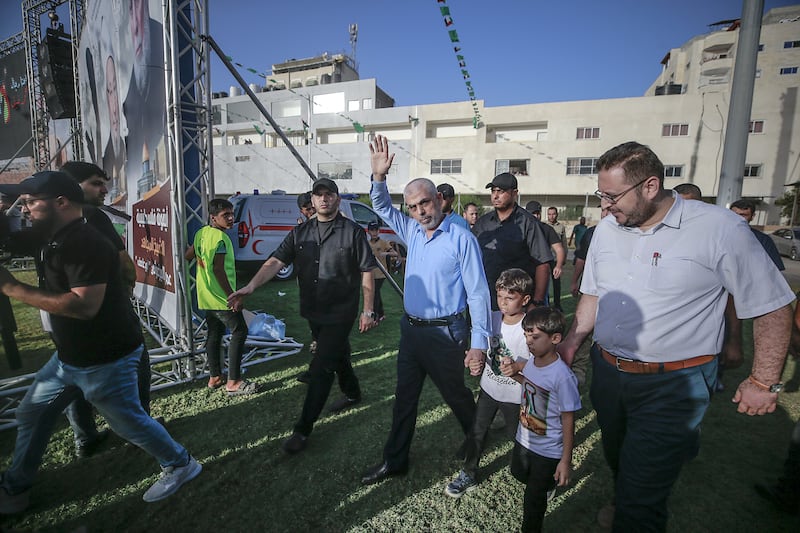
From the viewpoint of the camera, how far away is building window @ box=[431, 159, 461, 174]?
32.4 metres

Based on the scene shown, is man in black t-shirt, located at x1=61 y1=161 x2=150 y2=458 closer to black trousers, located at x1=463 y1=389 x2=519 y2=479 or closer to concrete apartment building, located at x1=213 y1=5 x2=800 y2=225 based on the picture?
black trousers, located at x1=463 y1=389 x2=519 y2=479

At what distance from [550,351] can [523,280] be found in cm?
59

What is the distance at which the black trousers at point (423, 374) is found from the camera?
2555 millimetres

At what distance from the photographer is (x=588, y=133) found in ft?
95.7

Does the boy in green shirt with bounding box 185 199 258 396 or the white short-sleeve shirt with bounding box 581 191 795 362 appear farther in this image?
the boy in green shirt with bounding box 185 199 258 396

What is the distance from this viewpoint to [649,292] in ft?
6.05

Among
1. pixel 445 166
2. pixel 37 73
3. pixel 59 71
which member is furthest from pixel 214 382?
pixel 445 166

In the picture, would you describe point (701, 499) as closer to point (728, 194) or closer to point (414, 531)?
point (414, 531)

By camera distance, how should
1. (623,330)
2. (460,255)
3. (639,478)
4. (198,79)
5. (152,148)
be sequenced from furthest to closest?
1. (152,148)
2. (198,79)
3. (460,255)
4. (623,330)
5. (639,478)

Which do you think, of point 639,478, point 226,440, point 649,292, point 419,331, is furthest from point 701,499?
point 226,440

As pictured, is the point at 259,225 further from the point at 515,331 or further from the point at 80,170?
the point at 515,331

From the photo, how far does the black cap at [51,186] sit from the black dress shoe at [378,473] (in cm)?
255

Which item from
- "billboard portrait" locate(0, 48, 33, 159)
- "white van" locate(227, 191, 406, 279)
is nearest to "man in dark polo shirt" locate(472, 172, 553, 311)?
"white van" locate(227, 191, 406, 279)

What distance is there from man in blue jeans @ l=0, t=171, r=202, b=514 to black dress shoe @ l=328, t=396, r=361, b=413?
1.40m
